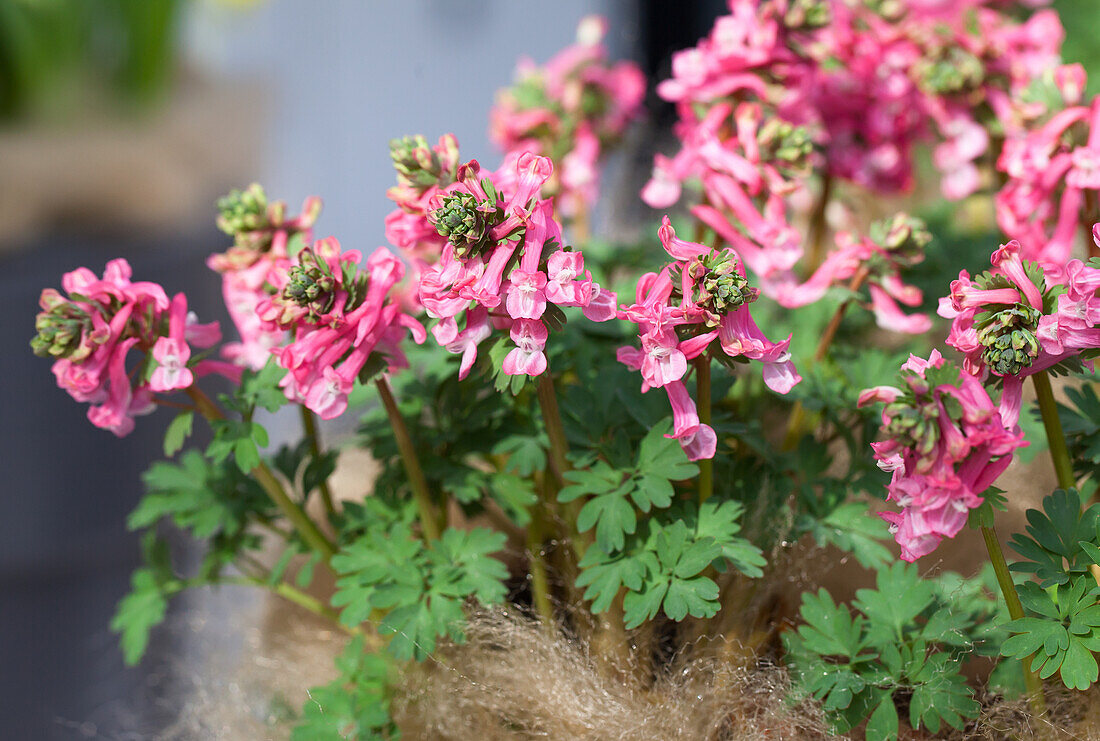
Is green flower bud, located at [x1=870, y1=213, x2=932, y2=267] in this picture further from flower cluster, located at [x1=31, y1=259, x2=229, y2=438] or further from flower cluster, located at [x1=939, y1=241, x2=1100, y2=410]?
flower cluster, located at [x1=31, y1=259, x2=229, y2=438]

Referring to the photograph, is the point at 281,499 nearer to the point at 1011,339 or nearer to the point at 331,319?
the point at 331,319

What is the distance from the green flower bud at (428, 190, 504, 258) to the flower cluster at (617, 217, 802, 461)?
0.09m

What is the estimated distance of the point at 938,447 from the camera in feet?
1.46

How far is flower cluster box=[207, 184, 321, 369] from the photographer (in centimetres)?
66

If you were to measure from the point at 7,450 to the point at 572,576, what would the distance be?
0.99 meters

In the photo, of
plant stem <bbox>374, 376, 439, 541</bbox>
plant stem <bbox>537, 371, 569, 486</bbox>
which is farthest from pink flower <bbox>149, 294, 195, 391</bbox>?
→ plant stem <bbox>537, 371, 569, 486</bbox>

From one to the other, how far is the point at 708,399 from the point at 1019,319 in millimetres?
172

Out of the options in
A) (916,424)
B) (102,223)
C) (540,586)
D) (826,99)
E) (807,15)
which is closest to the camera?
(916,424)

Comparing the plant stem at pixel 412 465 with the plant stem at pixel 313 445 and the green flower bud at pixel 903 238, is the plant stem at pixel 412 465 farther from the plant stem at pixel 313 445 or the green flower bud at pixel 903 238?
the green flower bud at pixel 903 238

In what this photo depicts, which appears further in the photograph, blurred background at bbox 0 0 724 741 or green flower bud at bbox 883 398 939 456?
blurred background at bbox 0 0 724 741

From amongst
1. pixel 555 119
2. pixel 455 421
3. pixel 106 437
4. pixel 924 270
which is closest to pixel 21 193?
pixel 106 437

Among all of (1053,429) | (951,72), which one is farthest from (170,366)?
(951,72)

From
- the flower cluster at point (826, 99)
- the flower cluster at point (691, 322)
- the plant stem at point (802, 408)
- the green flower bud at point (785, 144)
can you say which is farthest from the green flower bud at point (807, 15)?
the flower cluster at point (691, 322)

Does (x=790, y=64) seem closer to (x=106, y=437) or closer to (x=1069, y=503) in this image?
(x=1069, y=503)
